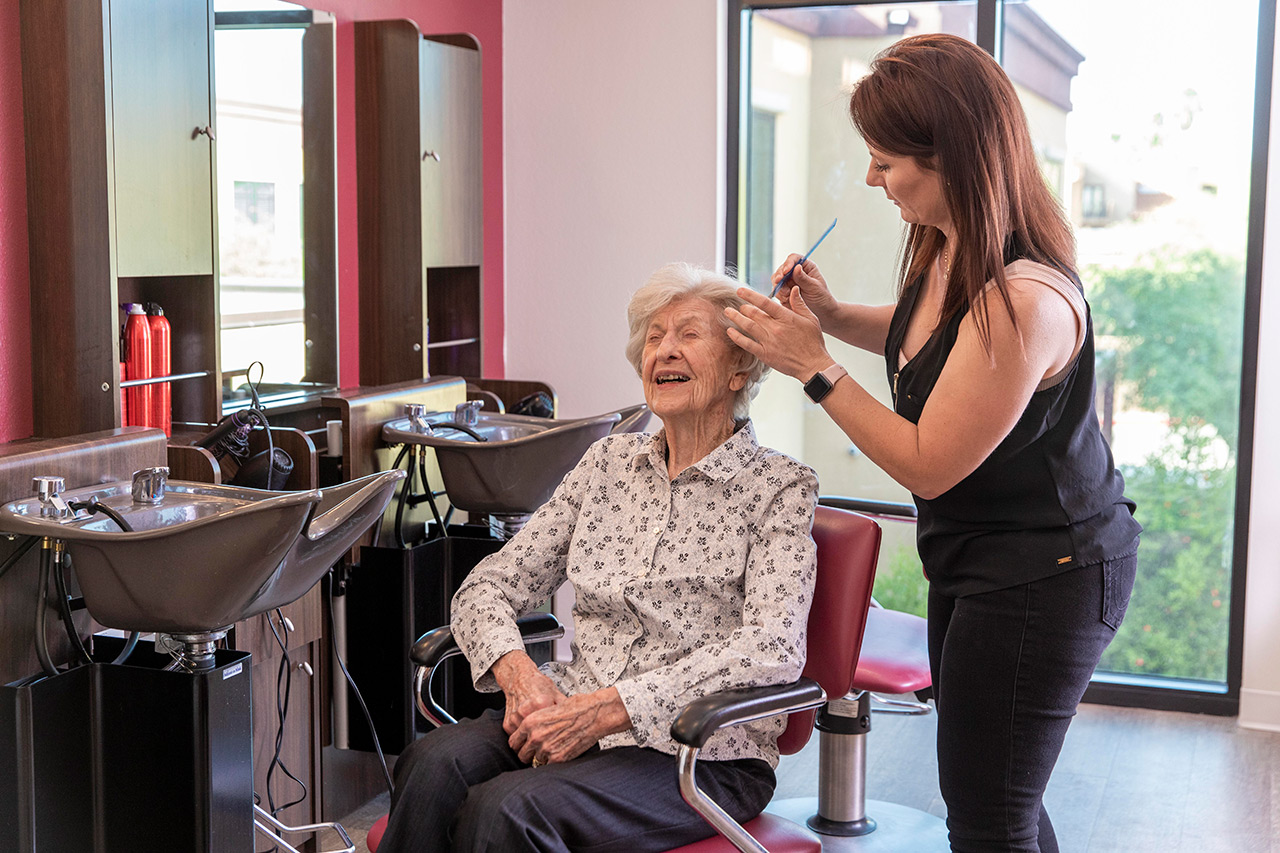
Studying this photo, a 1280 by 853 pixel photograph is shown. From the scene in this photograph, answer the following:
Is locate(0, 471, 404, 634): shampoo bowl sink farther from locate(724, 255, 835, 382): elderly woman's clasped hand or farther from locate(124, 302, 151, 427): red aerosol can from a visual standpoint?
locate(724, 255, 835, 382): elderly woman's clasped hand

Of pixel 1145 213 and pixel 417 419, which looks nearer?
pixel 417 419

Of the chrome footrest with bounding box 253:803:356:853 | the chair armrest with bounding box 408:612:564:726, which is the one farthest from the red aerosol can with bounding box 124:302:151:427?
the chair armrest with bounding box 408:612:564:726

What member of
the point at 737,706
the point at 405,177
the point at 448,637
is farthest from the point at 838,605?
the point at 405,177

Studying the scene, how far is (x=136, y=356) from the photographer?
98.7 inches

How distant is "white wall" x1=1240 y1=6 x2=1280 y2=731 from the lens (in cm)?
352

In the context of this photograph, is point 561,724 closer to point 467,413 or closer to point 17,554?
point 17,554

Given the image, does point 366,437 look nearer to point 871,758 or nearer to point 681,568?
point 681,568

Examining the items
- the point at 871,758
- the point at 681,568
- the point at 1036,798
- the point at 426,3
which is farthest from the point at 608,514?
the point at 426,3

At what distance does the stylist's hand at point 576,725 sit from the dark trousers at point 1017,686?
463mm

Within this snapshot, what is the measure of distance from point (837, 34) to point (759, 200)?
58 cm

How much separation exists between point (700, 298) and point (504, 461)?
935mm

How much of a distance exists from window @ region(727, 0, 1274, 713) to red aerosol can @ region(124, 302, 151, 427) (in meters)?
2.13

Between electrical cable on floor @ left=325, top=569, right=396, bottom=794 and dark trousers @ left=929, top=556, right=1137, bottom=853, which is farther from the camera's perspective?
electrical cable on floor @ left=325, top=569, right=396, bottom=794

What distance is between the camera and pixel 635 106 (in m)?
4.03
